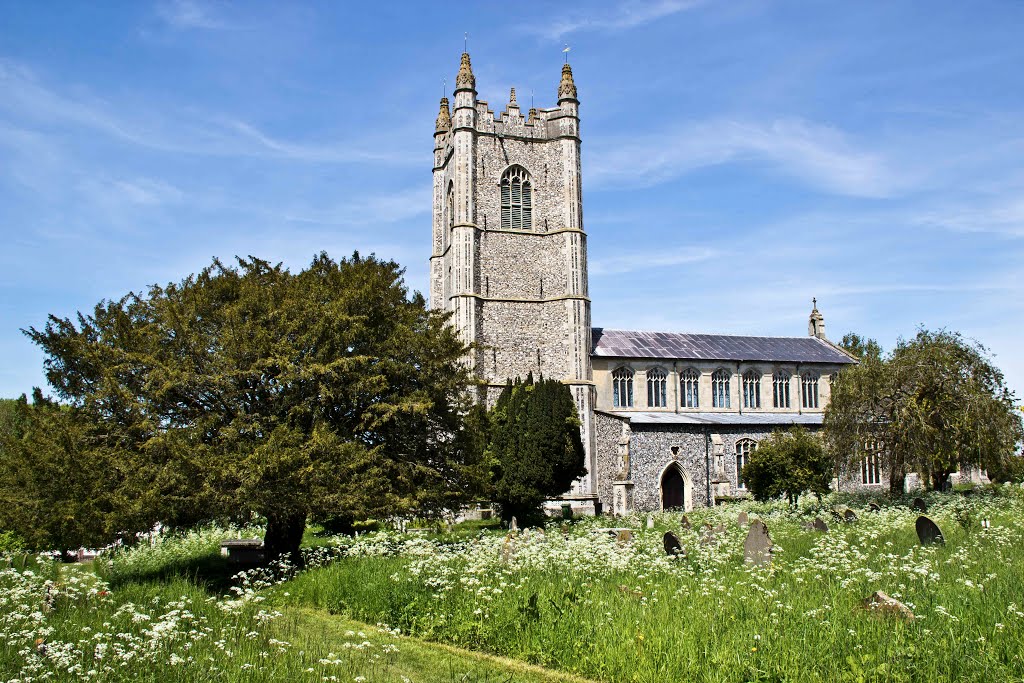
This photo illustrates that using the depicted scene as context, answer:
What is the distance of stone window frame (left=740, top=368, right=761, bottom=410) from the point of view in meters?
43.2

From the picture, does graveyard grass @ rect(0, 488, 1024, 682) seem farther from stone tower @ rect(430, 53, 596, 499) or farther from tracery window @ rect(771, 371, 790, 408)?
tracery window @ rect(771, 371, 790, 408)

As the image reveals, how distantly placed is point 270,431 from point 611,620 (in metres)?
7.81

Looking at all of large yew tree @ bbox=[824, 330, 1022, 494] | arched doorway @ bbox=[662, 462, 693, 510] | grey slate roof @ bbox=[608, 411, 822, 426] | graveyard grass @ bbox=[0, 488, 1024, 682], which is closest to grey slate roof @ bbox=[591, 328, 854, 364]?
grey slate roof @ bbox=[608, 411, 822, 426]

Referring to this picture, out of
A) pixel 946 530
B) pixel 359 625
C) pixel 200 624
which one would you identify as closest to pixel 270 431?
pixel 359 625

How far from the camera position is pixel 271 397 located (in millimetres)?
15164

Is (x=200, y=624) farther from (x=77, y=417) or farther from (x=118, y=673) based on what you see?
(x=77, y=417)

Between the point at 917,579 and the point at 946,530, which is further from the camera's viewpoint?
the point at 946,530

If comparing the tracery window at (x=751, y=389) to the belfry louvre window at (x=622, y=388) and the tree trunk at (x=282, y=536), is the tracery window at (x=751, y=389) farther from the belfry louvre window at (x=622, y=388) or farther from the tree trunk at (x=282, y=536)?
the tree trunk at (x=282, y=536)

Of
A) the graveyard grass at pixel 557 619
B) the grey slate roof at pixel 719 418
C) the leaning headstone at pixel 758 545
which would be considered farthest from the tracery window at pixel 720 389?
the leaning headstone at pixel 758 545

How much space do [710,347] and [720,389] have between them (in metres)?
2.39

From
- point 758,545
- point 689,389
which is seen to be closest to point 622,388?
point 689,389

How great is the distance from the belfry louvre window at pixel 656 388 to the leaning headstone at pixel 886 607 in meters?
32.9

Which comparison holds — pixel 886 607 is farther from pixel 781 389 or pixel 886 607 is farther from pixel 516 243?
pixel 781 389

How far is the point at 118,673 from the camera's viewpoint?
20.4 ft
